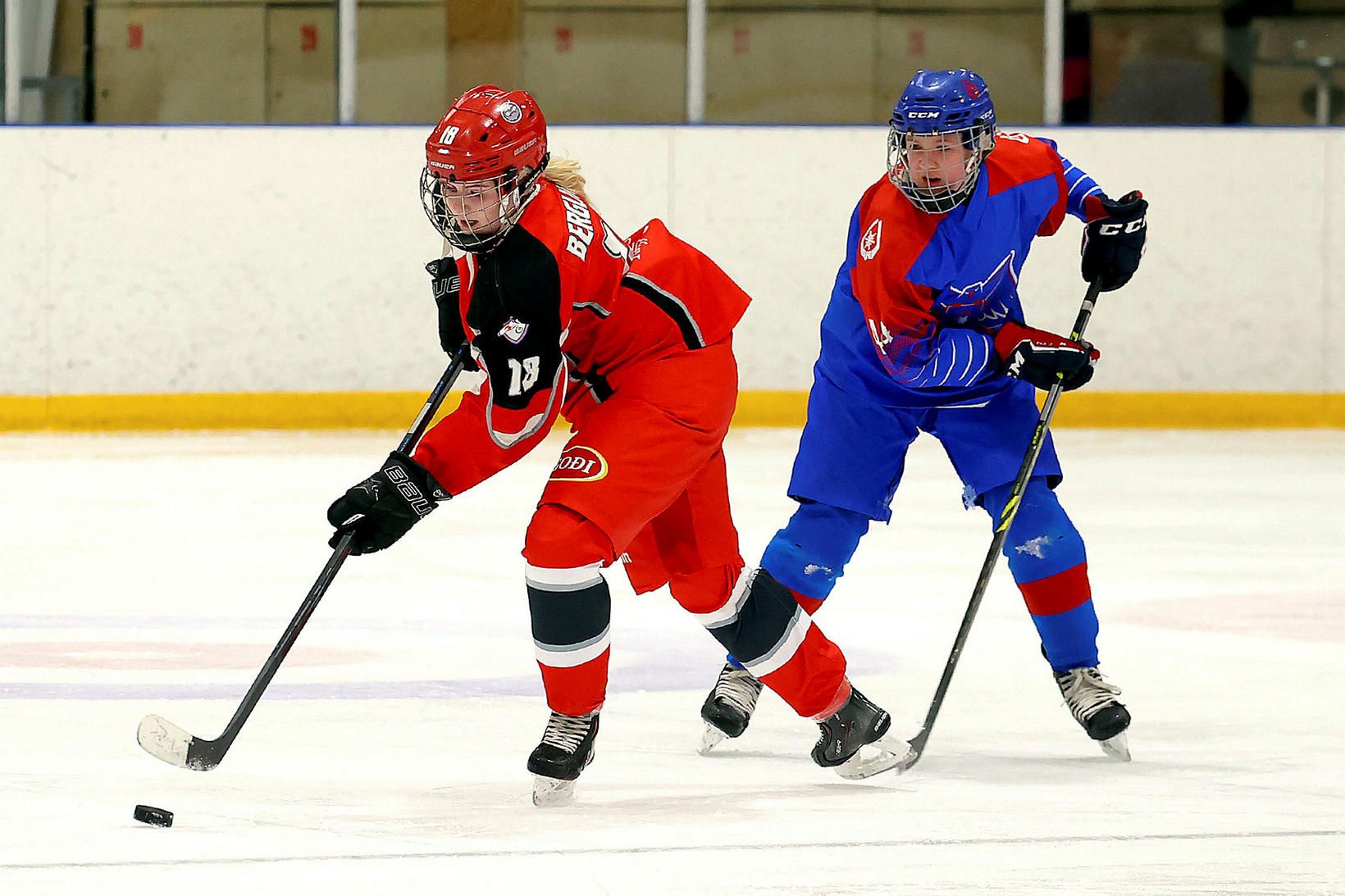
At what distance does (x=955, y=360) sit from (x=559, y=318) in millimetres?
699

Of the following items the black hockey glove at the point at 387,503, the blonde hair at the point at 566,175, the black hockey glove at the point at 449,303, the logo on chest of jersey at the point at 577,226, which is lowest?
the black hockey glove at the point at 387,503

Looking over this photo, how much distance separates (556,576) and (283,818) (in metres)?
0.45

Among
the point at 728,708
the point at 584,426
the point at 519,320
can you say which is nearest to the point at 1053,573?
the point at 728,708

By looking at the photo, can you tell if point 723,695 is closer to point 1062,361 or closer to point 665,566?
point 665,566

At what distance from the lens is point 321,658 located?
379cm

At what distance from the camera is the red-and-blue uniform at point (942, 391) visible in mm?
3070

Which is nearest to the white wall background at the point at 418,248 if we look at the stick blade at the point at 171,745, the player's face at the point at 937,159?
the player's face at the point at 937,159

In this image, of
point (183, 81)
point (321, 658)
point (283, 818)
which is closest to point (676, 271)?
point (283, 818)

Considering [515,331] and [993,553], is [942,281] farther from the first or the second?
[515,331]

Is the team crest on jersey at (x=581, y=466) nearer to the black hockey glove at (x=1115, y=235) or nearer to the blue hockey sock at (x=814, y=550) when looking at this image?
the blue hockey sock at (x=814, y=550)

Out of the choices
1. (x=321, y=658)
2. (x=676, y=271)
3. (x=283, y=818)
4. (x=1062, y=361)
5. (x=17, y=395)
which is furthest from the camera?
(x=17, y=395)

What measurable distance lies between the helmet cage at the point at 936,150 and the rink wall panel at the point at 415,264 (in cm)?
493

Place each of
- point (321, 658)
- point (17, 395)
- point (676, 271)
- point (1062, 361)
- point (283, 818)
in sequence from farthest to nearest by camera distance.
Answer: point (17, 395) < point (321, 658) < point (1062, 361) < point (676, 271) < point (283, 818)

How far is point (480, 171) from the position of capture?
8.58ft
